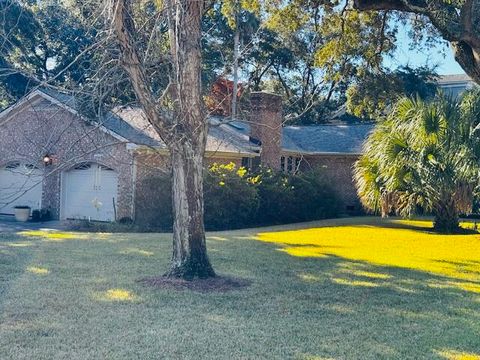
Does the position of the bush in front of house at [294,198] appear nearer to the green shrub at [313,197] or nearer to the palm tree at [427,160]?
the green shrub at [313,197]

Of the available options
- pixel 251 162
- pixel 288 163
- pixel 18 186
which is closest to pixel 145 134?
pixel 251 162

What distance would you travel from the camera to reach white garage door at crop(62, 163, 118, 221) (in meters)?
22.8

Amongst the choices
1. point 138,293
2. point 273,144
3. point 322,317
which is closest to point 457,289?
point 322,317

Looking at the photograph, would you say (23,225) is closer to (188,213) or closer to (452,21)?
(188,213)

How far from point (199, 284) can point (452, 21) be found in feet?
29.1

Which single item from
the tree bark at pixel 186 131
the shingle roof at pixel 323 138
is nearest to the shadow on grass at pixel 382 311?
the tree bark at pixel 186 131

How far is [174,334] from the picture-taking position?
6770mm

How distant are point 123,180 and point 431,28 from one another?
38.2 feet

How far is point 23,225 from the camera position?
21.5 m

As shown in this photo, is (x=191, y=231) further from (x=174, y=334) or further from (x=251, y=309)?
(x=174, y=334)

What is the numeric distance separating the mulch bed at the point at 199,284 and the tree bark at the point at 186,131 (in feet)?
0.52

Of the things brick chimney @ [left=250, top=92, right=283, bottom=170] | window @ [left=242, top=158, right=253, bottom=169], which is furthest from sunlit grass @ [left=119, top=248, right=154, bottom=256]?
brick chimney @ [left=250, top=92, right=283, bottom=170]

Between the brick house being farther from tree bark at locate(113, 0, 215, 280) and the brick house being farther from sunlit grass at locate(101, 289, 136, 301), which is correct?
sunlit grass at locate(101, 289, 136, 301)

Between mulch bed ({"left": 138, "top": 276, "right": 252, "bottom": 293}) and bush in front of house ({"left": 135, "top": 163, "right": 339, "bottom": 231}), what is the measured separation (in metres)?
10.3
